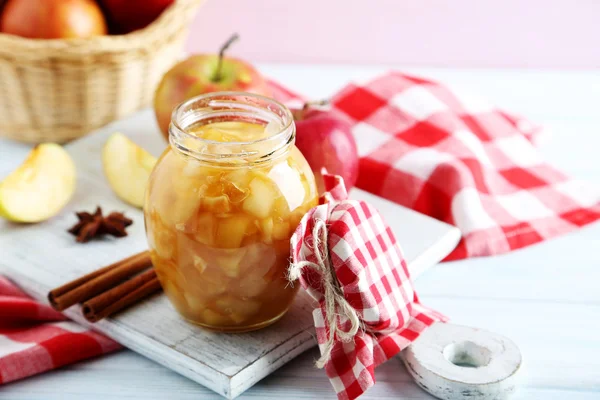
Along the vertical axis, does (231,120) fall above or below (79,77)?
above

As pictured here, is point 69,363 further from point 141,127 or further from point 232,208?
point 141,127

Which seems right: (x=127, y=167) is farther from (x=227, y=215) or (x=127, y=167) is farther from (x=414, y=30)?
(x=414, y=30)

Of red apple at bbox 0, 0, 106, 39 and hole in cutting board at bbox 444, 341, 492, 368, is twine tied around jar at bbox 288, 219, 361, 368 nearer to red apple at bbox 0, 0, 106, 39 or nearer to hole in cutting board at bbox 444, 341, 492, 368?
hole in cutting board at bbox 444, 341, 492, 368


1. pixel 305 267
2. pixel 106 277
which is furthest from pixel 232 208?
pixel 106 277

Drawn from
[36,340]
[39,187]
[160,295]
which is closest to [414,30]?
[39,187]

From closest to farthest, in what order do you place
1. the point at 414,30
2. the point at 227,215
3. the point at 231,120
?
1. the point at 227,215
2. the point at 231,120
3. the point at 414,30

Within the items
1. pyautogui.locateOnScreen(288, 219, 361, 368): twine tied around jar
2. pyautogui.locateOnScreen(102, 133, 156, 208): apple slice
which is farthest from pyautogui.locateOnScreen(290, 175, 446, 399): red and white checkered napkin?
pyautogui.locateOnScreen(102, 133, 156, 208): apple slice
